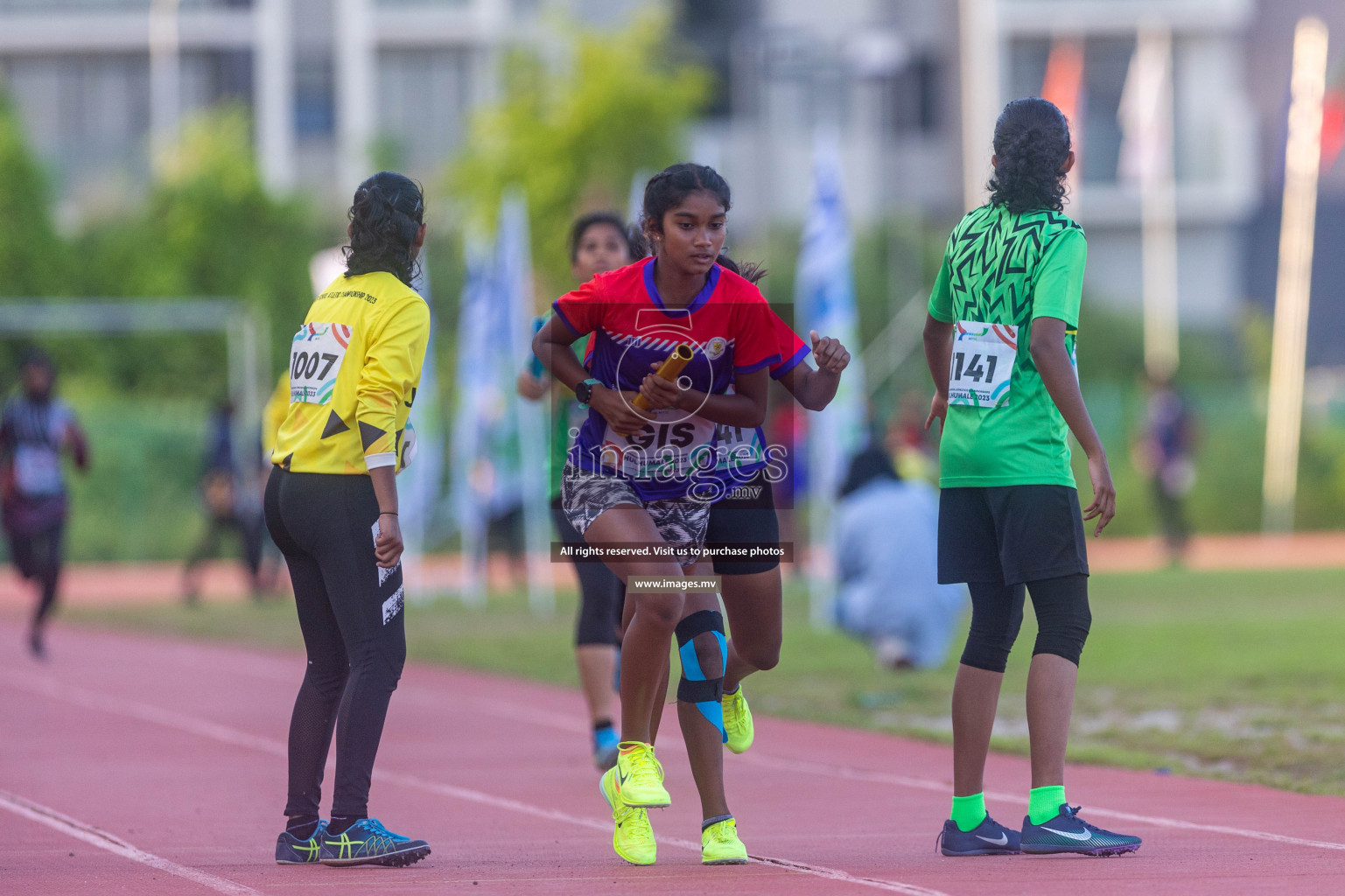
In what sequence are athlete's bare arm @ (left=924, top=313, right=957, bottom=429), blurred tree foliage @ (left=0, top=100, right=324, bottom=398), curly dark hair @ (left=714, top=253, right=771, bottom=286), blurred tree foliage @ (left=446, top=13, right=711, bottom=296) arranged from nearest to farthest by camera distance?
curly dark hair @ (left=714, top=253, right=771, bottom=286) < athlete's bare arm @ (left=924, top=313, right=957, bottom=429) < blurred tree foliage @ (left=446, top=13, right=711, bottom=296) < blurred tree foliage @ (left=0, top=100, right=324, bottom=398)

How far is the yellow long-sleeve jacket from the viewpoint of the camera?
5.52 metres

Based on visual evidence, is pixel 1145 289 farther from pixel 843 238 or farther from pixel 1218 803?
pixel 1218 803

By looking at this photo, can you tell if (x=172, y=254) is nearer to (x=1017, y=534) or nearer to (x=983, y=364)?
(x=983, y=364)

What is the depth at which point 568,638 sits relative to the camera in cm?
1532

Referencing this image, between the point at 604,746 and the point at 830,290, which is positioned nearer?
the point at 604,746

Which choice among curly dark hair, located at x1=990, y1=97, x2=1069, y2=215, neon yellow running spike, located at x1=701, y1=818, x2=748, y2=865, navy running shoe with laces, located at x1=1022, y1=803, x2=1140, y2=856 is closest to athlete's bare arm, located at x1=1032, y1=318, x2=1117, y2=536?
curly dark hair, located at x1=990, y1=97, x2=1069, y2=215

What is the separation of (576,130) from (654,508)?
89.8ft

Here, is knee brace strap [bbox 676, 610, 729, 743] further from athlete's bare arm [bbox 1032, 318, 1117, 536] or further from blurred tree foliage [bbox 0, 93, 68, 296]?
blurred tree foliage [bbox 0, 93, 68, 296]

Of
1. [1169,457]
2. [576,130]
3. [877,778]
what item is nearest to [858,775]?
[877,778]

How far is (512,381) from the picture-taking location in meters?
23.9

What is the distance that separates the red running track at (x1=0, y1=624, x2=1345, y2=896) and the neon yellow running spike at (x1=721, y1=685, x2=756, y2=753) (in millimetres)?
344

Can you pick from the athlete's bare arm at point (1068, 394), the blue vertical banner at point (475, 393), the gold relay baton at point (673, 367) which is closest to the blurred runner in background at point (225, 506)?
the blue vertical banner at point (475, 393)

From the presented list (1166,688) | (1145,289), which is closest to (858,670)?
(1166,688)

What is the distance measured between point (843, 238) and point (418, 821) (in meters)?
9.74
